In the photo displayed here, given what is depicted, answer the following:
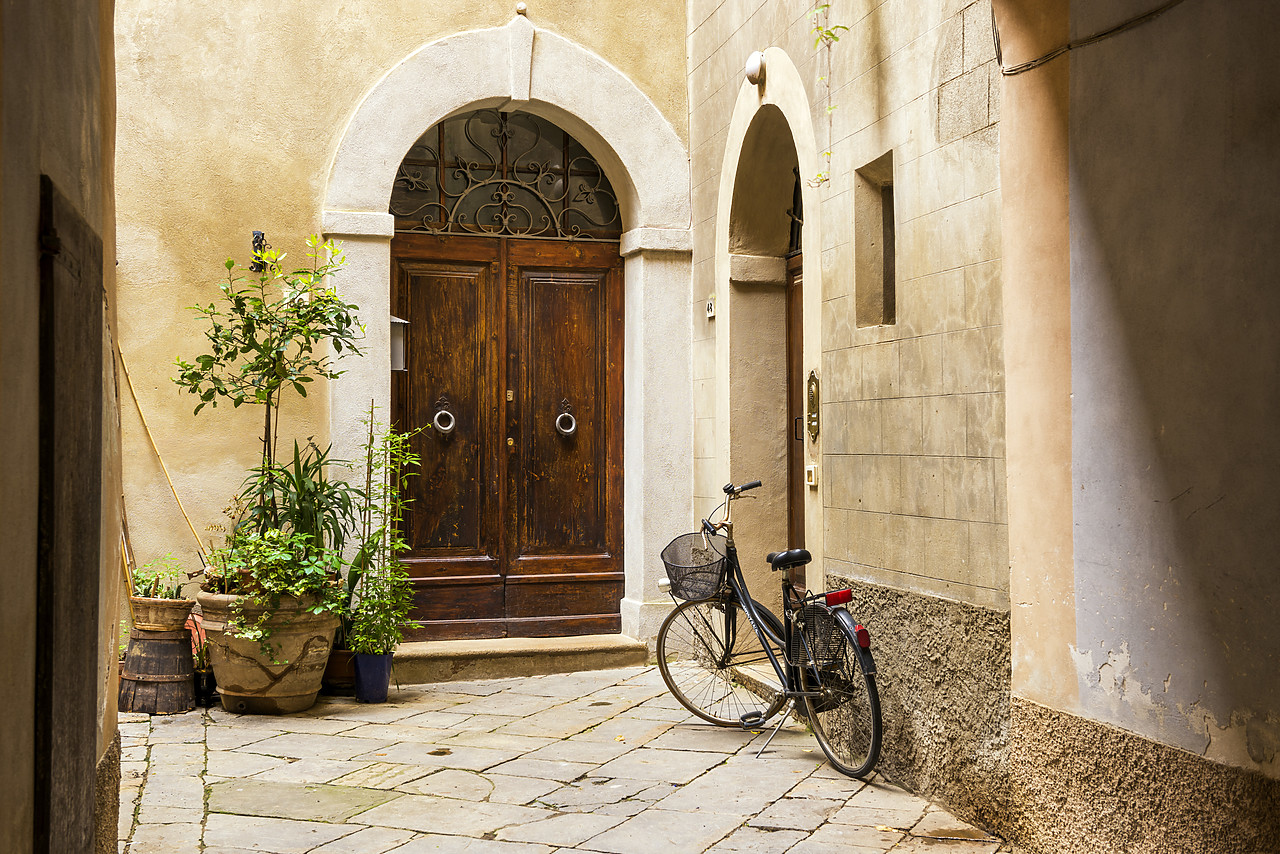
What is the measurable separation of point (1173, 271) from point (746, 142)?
12.4ft

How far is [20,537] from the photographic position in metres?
2.16

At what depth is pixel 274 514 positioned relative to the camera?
6.51 meters

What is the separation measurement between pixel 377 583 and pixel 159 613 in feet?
Answer: 3.75

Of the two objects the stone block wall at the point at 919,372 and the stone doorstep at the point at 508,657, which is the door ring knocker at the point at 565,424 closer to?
the stone doorstep at the point at 508,657


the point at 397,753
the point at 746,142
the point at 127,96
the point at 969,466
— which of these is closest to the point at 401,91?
the point at 127,96

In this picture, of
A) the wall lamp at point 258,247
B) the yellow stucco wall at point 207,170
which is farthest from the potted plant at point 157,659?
the wall lamp at point 258,247

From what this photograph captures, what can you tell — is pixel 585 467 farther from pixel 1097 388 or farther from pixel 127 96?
pixel 1097 388

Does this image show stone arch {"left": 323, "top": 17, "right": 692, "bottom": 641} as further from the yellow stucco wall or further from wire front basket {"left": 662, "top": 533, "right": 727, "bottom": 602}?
wire front basket {"left": 662, "top": 533, "right": 727, "bottom": 602}

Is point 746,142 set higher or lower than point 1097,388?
higher

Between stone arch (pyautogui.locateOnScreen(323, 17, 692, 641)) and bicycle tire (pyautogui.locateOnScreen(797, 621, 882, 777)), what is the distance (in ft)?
8.47

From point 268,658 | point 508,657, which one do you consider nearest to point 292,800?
point 268,658

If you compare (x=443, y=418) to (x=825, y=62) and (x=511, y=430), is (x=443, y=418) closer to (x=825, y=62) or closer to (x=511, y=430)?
(x=511, y=430)

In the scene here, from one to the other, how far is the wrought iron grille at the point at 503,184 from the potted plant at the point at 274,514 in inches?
36.9

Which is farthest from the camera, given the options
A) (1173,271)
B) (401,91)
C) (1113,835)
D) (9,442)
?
(401,91)
